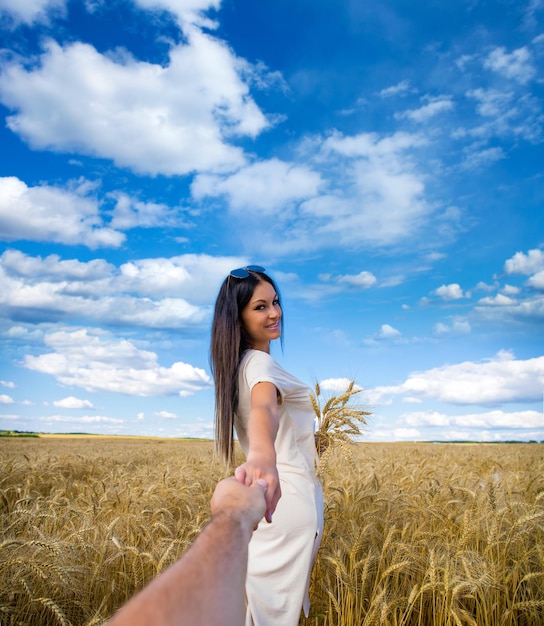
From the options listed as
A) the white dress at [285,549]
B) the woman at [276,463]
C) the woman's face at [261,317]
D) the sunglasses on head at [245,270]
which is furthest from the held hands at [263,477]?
the sunglasses on head at [245,270]

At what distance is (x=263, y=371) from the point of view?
1979 millimetres

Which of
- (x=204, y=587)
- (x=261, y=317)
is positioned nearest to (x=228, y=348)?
(x=261, y=317)

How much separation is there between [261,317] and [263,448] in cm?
138

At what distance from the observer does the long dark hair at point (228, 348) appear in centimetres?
239

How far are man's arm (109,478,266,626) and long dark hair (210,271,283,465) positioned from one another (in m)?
1.47

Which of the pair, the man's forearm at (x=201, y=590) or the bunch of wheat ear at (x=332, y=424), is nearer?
the man's forearm at (x=201, y=590)

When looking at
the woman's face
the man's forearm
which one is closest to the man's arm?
the man's forearm

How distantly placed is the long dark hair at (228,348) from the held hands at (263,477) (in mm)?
1195

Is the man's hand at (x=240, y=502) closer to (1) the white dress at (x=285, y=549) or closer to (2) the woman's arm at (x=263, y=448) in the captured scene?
(2) the woman's arm at (x=263, y=448)

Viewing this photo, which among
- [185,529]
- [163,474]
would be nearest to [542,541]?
[185,529]

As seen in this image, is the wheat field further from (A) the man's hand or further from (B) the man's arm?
(B) the man's arm

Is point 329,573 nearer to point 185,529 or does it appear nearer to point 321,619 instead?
point 321,619

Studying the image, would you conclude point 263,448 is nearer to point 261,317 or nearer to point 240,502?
point 240,502

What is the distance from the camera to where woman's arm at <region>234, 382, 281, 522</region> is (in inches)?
44.3
